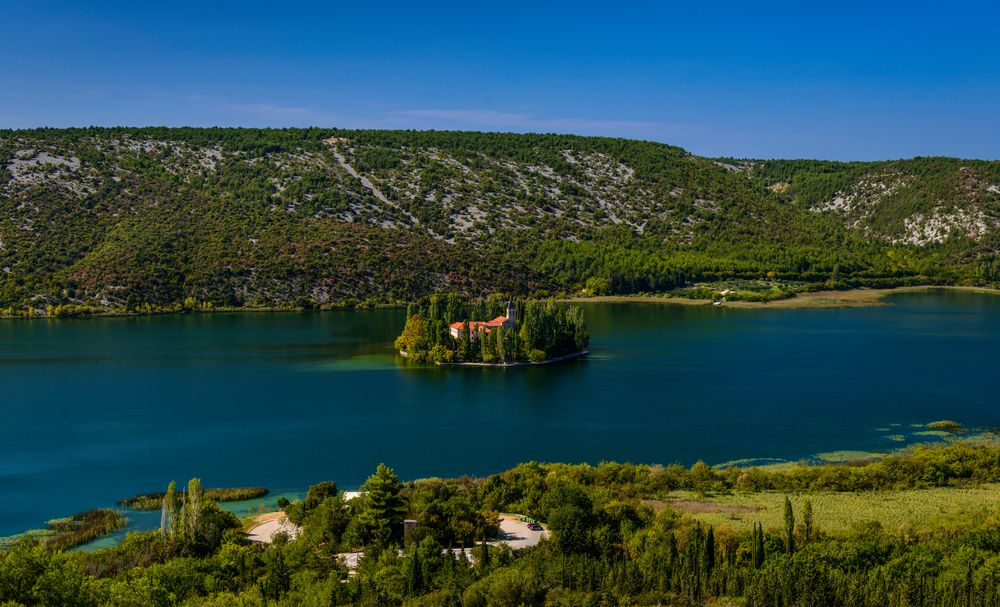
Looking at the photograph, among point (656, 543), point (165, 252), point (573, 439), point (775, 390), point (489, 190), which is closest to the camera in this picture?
point (656, 543)

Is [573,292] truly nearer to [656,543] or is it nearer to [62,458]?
[62,458]

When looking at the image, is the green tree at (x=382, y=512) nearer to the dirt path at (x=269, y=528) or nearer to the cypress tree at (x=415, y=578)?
the dirt path at (x=269, y=528)

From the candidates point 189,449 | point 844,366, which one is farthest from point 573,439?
point 844,366

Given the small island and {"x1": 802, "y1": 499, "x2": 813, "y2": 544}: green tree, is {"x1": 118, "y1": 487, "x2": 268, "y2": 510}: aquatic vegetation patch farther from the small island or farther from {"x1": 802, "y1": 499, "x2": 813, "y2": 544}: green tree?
the small island

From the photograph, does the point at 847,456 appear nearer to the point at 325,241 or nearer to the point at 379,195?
the point at 325,241

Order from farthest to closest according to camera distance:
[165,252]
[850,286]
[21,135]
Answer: [21,135] → [850,286] → [165,252]

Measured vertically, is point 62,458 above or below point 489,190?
below
